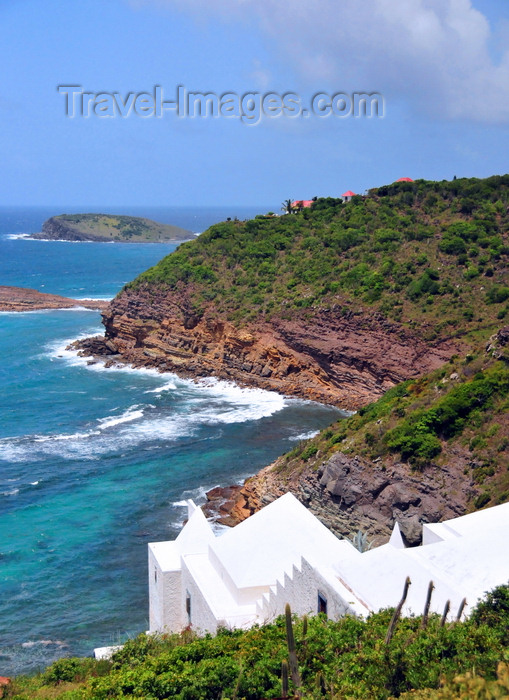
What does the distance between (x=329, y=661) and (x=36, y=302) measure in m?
67.8

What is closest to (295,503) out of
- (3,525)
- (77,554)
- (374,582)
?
(374,582)

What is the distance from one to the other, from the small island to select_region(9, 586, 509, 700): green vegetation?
13407 centimetres

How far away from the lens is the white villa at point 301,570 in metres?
14.4

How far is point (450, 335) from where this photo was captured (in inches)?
1613

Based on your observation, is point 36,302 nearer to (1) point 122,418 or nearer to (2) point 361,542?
(1) point 122,418

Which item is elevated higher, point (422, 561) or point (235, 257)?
point (235, 257)

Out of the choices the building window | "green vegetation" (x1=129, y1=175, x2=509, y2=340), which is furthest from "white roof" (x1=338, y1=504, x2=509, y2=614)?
"green vegetation" (x1=129, y1=175, x2=509, y2=340)

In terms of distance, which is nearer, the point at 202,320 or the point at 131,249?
the point at 202,320

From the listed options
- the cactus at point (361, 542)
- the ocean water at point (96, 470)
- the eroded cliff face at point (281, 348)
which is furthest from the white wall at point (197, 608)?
the eroded cliff face at point (281, 348)

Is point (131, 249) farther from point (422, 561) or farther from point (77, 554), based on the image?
point (422, 561)

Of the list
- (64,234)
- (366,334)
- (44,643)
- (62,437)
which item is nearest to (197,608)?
(44,643)

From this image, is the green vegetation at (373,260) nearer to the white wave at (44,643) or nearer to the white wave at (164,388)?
the white wave at (164,388)

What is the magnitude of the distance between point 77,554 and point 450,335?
23489mm

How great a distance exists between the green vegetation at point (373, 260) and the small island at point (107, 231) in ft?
287
